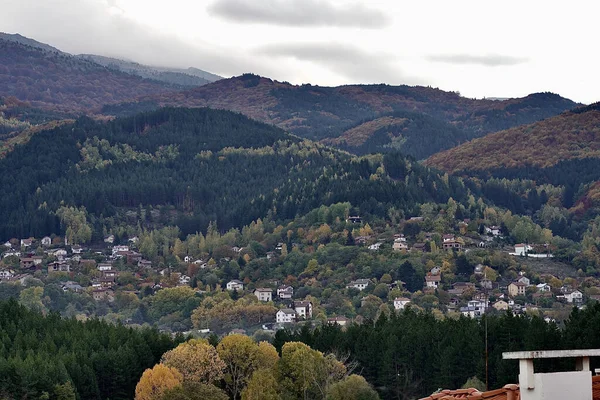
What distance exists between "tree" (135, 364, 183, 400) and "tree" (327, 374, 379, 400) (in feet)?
33.5

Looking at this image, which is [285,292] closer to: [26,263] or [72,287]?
[72,287]

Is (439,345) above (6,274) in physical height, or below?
above

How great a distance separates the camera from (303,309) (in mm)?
146000

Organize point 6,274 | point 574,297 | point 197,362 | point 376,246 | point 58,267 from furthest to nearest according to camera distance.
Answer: point 58,267, point 6,274, point 376,246, point 574,297, point 197,362

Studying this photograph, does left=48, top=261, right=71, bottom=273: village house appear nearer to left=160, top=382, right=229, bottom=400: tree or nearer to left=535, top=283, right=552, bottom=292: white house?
left=535, top=283, right=552, bottom=292: white house

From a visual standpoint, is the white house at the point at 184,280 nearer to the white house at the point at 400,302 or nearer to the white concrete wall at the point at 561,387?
the white house at the point at 400,302

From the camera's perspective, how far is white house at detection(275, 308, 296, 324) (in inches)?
5487

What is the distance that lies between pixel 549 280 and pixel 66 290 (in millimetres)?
67665

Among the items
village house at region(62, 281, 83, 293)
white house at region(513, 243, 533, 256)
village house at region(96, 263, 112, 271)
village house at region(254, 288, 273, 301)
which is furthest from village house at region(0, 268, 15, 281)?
white house at region(513, 243, 533, 256)

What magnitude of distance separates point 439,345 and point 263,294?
91.1 meters

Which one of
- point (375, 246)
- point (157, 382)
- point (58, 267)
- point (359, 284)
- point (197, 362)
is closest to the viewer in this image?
point (157, 382)

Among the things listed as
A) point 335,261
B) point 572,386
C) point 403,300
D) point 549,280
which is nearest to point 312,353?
point 572,386

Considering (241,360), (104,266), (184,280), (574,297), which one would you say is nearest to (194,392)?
(241,360)

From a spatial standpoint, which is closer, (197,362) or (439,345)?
(197,362)
